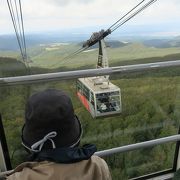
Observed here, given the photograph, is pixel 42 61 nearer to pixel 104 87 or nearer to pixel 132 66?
pixel 104 87

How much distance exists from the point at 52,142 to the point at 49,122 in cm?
7

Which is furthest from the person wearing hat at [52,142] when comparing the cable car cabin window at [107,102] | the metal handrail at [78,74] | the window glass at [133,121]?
the cable car cabin window at [107,102]

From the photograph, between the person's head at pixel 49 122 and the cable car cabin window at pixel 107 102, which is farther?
the cable car cabin window at pixel 107 102

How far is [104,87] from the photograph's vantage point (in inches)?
62.5

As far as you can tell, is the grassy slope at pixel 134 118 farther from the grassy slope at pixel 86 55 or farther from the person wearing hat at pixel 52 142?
the person wearing hat at pixel 52 142

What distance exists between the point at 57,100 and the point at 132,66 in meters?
0.56

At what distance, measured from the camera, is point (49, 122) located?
30.5 inches

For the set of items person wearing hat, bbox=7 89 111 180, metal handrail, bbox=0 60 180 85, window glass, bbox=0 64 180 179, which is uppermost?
metal handrail, bbox=0 60 180 85

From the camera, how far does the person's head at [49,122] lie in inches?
30.5

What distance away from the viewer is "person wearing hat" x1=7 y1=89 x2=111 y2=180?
2.55ft

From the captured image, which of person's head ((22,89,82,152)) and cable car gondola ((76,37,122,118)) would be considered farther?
cable car gondola ((76,37,122,118))

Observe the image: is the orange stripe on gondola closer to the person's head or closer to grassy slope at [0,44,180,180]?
grassy slope at [0,44,180,180]

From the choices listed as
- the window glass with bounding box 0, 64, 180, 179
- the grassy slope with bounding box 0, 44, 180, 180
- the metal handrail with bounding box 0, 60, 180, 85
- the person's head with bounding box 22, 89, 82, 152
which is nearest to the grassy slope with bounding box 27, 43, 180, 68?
the grassy slope with bounding box 0, 44, 180, 180

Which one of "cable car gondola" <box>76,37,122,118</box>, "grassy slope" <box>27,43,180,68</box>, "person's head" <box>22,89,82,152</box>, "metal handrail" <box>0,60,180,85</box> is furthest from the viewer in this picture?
"grassy slope" <box>27,43,180,68</box>
